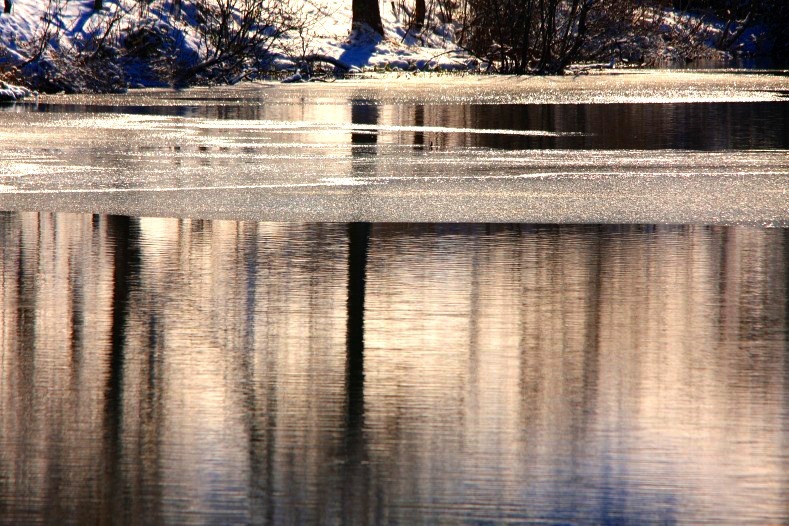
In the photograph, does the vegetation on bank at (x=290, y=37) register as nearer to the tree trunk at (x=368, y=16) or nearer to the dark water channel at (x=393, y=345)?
the tree trunk at (x=368, y=16)

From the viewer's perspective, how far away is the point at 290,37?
35.4 metres

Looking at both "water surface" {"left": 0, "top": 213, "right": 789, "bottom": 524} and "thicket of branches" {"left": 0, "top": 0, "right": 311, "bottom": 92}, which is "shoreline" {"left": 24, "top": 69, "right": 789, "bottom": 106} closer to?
"thicket of branches" {"left": 0, "top": 0, "right": 311, "bottom": 92}

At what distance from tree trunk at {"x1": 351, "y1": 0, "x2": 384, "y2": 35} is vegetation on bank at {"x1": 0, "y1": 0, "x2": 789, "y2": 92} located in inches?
1.1

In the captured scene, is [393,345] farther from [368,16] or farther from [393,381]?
[368,16]

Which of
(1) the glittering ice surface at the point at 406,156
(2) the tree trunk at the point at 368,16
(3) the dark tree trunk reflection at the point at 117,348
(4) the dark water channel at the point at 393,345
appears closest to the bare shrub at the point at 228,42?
(1) the glittering ice surface at the point at 406,156

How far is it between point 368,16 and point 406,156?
83.8ft

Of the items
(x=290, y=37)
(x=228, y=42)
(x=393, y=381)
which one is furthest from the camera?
(x=290, y=37)

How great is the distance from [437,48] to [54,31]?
14785mm

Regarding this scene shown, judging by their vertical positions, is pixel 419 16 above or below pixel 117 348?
above

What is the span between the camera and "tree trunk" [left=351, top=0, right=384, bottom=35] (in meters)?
40.1

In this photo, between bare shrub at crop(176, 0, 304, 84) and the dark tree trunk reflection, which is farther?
bare shrub at crop(176, 0, 304, 84)

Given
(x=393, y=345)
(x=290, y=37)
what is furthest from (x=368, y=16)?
(x=393, y=345)

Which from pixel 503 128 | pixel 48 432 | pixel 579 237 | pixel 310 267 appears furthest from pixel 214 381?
pixel 503 128

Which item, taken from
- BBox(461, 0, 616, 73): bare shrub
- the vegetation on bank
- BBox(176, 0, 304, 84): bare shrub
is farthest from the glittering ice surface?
BBox(461, 0, 616, 73): bare shrub
